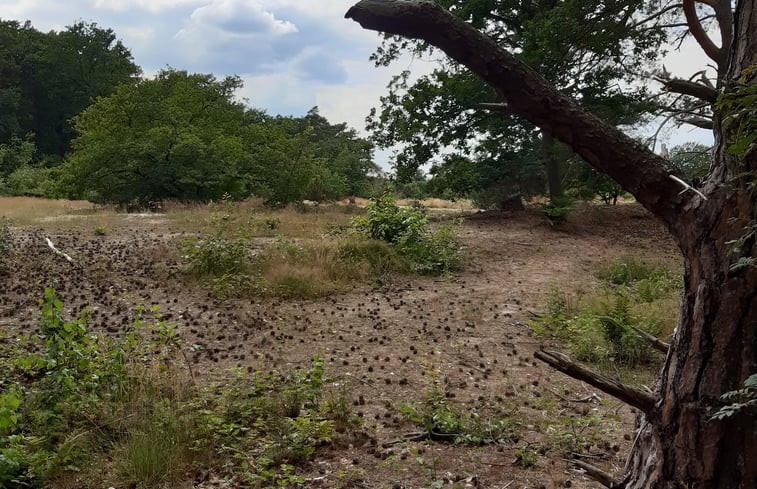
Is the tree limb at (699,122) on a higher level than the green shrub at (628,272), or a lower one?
higher

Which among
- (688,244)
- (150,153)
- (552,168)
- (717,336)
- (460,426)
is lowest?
(460,426)

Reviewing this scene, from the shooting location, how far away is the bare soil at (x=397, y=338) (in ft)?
10.3

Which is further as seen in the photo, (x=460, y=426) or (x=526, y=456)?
(x=460, y=426)

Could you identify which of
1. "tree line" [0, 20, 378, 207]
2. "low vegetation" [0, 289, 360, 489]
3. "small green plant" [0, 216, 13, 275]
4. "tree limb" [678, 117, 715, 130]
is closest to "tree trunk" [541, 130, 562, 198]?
"tree line" [0, 20, 378, 207]

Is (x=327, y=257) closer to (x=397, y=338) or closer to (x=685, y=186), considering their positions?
(x=397, y=338)

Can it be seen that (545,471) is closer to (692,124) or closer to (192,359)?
(692,124)

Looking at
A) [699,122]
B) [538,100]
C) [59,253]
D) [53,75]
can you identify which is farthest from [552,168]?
[53,75]

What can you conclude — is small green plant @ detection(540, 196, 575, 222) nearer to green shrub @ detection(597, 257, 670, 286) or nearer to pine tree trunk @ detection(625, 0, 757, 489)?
green shrub @ detection(597, 257, 670, 286)

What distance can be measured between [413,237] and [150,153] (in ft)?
44.9

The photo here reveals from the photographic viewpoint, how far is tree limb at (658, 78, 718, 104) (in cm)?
185

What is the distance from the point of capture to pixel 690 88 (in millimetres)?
1900

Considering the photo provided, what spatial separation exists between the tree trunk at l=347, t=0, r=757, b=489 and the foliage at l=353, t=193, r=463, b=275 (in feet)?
22.9

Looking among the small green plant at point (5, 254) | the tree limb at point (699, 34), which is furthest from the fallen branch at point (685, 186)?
the small green plant at point (5, 254)

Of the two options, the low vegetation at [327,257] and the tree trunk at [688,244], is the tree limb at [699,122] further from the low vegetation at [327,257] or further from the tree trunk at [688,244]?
the low vegetation at [327,257]
